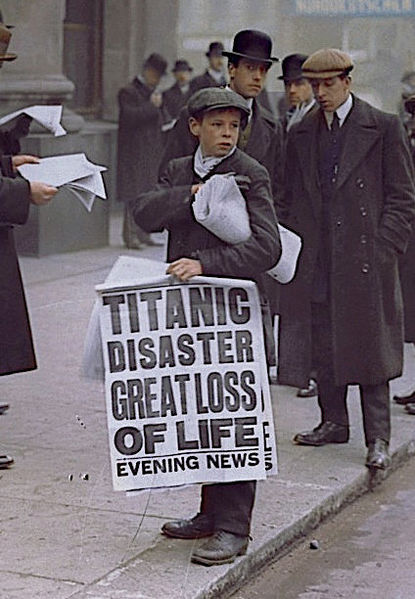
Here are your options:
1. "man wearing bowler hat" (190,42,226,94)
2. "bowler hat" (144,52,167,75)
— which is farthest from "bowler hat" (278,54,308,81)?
"man wearing bowler hat" (190,42,226,94)

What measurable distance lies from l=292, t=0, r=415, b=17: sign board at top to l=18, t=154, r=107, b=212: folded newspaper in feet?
11.2

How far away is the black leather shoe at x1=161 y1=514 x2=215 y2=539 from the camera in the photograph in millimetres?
5715

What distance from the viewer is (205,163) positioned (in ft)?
18.1

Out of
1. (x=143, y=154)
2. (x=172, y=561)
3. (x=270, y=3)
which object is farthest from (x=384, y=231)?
(x=143, y=154)

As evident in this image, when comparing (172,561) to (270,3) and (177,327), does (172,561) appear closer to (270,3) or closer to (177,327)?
(177,327)

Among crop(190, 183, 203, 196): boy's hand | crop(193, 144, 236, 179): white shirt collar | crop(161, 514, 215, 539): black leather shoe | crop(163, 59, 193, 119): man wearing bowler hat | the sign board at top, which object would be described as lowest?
crop(161, 514, 215, 539): black leather shoe

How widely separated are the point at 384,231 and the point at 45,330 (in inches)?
148

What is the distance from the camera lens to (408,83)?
13477 mm

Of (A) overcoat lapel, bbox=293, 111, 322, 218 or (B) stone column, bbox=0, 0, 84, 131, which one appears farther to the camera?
(B) stone column, bbox=0, 0, 84, 131

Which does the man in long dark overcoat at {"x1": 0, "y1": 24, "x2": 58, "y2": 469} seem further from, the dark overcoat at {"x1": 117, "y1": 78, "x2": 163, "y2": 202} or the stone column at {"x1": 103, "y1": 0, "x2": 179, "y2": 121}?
the stone column at {"x1": 103, "y1": 0, "x2": 179, "y2": 121}

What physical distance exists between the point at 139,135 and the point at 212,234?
976 cm

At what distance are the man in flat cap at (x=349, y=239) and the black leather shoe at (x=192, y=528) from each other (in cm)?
154

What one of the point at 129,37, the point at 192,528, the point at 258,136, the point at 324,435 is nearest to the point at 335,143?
the point at 258,136

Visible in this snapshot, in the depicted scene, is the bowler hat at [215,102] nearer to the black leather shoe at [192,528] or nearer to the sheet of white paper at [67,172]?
the sheet of white paper at [67,172]
